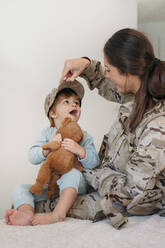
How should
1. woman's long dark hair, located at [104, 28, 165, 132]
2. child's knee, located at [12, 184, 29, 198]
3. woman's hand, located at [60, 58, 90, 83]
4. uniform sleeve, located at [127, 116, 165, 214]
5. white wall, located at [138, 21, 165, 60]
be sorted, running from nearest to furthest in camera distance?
uniform sleeve, located at [127, 116, 165, 214] → woman's long dark hair, located at [104, 28, 165, 132] → child's knee, located at [12, 184, 29, 198] → woman's hand, located at [60, 58, 90, 83] → white wall, located at [138, 21, 165, 60]

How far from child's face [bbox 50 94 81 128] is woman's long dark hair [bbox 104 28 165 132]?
37 cm

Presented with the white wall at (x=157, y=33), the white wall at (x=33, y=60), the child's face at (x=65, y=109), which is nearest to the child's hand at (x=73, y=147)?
the child's face at (x=65, y=109)

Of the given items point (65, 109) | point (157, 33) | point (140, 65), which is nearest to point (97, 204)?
point (65, 109)

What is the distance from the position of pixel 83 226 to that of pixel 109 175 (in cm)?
29

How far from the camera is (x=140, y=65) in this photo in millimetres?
1353

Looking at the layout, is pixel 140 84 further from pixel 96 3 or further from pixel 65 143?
pixel 96 3

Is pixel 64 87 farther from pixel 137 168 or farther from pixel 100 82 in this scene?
pixel 137 168

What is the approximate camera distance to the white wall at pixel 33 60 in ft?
7.15

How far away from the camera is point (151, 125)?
1.26 m

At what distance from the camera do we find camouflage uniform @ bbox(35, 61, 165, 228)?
121 centimetres

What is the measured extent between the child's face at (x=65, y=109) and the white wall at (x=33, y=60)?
2.03 ft

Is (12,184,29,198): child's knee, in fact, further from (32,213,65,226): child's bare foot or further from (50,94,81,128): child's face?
(50,94,81,128): child's face

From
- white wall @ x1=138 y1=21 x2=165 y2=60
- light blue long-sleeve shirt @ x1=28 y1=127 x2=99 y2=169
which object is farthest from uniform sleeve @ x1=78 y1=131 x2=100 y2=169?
white wall @ x1=138 y1=21 x2=165 y2=60

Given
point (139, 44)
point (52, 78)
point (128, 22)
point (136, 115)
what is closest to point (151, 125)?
point (136, 115)
